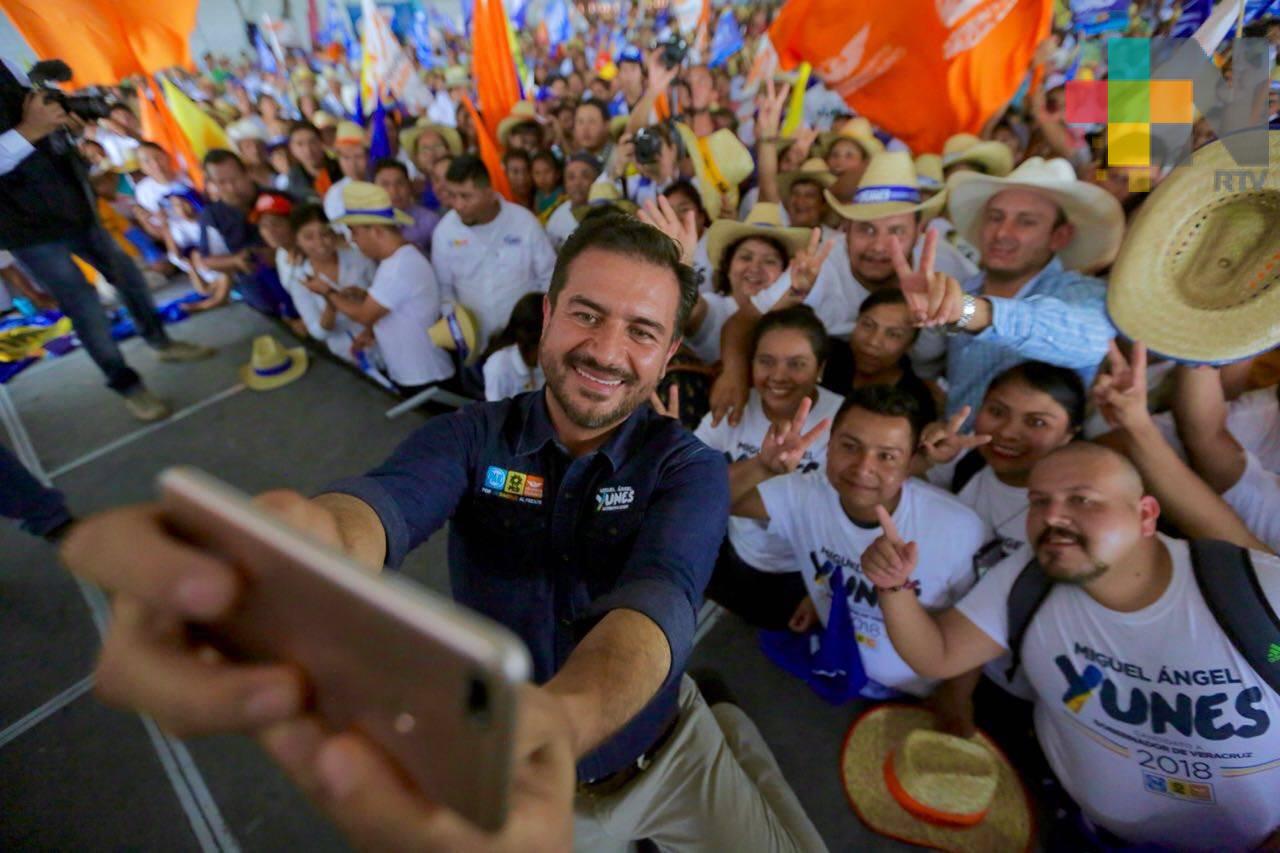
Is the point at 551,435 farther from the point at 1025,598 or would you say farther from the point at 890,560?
the point at 1025,598

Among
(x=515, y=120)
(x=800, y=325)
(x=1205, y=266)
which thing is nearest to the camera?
(x=1205, y=266)

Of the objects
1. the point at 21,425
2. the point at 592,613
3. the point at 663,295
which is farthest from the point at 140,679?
the point at 21,425

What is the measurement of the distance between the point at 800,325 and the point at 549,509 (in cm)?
149

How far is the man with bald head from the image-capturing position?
1.43 m

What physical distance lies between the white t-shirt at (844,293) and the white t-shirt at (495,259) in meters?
1.74

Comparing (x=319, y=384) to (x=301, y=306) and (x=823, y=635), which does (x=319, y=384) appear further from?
(x=823, y=635)

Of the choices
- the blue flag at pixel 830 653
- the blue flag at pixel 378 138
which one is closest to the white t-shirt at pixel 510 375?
the blue flag at pixel 830 653

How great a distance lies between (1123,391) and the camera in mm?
1883

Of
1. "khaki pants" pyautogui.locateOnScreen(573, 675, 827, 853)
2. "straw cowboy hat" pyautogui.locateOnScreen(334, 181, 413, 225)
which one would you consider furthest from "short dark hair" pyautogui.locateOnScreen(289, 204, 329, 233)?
"khaki pants" pyautogui.locateOnScreen(573, 675, 827, 853)

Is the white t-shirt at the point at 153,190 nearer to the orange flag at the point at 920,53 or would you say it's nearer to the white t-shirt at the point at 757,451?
the orange flag at the point at 920,53

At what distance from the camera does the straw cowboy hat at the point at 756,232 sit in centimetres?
295

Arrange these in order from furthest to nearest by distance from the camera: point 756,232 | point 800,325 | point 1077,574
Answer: point 756,232, point 800,325, point 1077,574

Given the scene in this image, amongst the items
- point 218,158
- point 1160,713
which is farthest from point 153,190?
point 1160,713

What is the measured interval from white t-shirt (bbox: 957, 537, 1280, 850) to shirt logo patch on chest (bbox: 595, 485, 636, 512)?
1.26 m
